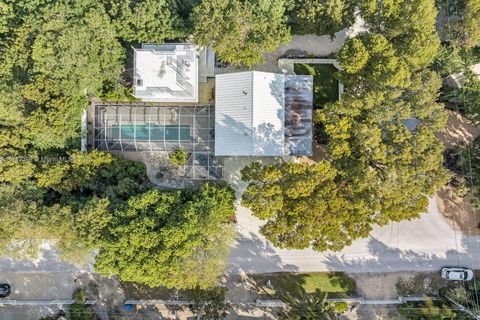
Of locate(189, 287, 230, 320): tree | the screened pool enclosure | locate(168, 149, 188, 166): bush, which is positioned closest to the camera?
locate(189, 287, 230, 320): tree

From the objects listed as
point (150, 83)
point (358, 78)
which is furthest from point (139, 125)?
point (358, 78)

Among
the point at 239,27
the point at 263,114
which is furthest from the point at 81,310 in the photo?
the point at 239,27

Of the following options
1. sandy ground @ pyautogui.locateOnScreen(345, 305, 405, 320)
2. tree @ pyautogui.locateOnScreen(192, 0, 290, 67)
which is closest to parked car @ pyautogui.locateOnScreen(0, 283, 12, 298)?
tree @ pyautogui.locateOnScreen(192, 0, 290, 67)

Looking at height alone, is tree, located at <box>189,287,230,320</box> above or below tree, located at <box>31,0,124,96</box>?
below

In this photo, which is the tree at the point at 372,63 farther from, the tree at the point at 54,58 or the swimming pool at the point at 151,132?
the tree at the point at 54,58

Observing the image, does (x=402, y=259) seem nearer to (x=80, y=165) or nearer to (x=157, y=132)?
(x=157, y=132)

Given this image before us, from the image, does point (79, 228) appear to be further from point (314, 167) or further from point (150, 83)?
point (314, 167)

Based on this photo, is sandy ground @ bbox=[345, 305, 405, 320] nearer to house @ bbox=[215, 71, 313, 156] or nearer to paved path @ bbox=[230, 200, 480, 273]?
paved path @ bbox=[230, 200, 480, 273]

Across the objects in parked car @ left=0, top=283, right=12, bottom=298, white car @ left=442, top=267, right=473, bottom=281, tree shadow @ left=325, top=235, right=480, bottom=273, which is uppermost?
tree shadow @ left=325, top=235, right=480, bottom=273
